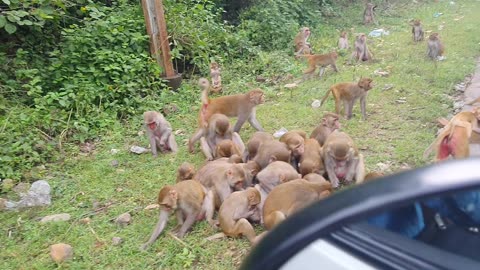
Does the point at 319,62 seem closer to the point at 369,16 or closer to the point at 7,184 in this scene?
the point at 7,184

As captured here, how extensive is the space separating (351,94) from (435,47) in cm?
350

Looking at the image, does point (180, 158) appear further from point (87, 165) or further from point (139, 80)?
point (139, 80)

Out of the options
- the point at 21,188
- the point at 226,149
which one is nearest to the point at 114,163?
the point at 21,188

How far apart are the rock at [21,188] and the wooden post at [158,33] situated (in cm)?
354

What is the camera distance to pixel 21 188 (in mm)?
5148

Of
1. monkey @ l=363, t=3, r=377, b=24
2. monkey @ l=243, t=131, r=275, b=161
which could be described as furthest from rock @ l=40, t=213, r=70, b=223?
monkey @ l=363, t=3, r=377, b=24

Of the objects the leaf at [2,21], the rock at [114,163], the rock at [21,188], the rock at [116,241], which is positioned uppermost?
the leaf at [2,21]

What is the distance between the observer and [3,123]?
597cm

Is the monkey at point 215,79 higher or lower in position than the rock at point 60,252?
higher

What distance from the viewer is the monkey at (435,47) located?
9.07m

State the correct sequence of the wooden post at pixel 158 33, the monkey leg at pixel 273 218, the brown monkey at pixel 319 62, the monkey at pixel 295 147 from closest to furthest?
the monkey leg at pixel 273 218 < the monkey at pixel 295 147 < the wooden post at pixel 158 33 < the brown monkey at pixel 319 62

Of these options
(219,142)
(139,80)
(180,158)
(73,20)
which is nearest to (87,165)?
(180,158)

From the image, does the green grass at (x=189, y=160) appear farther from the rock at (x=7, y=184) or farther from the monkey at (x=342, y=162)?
the monkey at (x=342, y=162)

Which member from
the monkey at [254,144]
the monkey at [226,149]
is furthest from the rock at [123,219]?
the monkey at [254,144]
